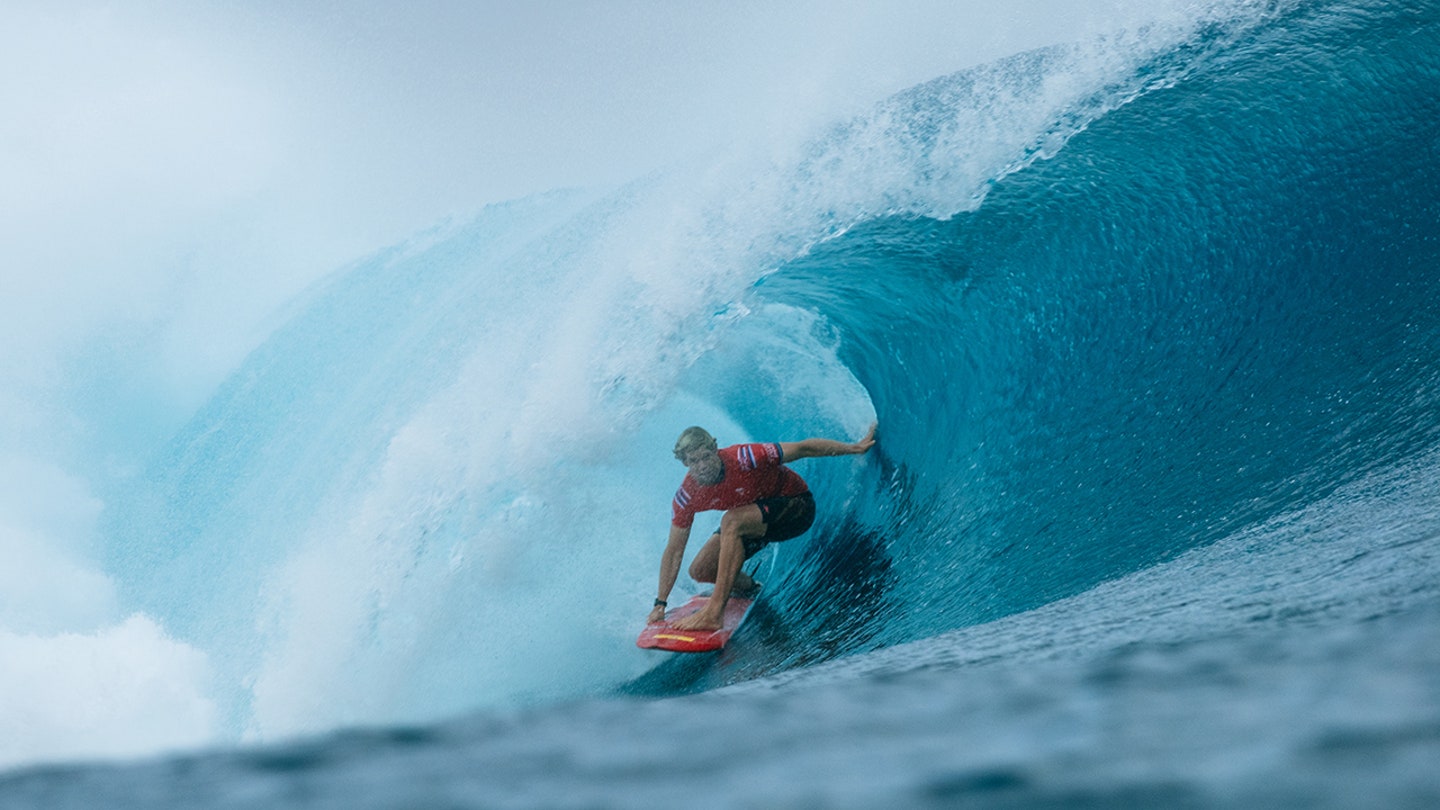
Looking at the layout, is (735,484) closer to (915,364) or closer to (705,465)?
(705,465)

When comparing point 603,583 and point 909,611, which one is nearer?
point 909,611

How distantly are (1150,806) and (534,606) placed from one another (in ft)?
20.5

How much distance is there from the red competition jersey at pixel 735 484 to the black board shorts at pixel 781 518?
10 cm

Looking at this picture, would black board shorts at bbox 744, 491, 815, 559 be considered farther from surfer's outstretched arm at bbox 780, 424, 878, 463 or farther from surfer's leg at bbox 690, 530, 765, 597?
surfer's outstretched arm at bbox 780, 424, 878, 463

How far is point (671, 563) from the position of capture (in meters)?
5.01

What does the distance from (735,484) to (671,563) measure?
550 mm

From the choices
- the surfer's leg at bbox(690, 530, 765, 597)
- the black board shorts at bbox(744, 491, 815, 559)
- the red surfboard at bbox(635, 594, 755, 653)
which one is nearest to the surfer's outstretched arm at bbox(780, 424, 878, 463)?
the black board shorts at bbox(744, 491, 815, 559)

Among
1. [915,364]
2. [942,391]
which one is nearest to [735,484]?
[942,391]

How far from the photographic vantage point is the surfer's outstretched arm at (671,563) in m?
4.93

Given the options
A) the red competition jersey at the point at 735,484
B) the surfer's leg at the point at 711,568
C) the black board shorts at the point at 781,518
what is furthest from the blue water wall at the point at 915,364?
the red competition jersey at the point at 735,484

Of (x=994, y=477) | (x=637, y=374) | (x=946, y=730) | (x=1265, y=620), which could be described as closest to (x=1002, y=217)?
(x=994, y=477)

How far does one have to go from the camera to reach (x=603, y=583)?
645cm

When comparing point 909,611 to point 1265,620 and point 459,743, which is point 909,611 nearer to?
point 1265,620

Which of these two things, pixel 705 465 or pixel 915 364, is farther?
pixel 915 364
